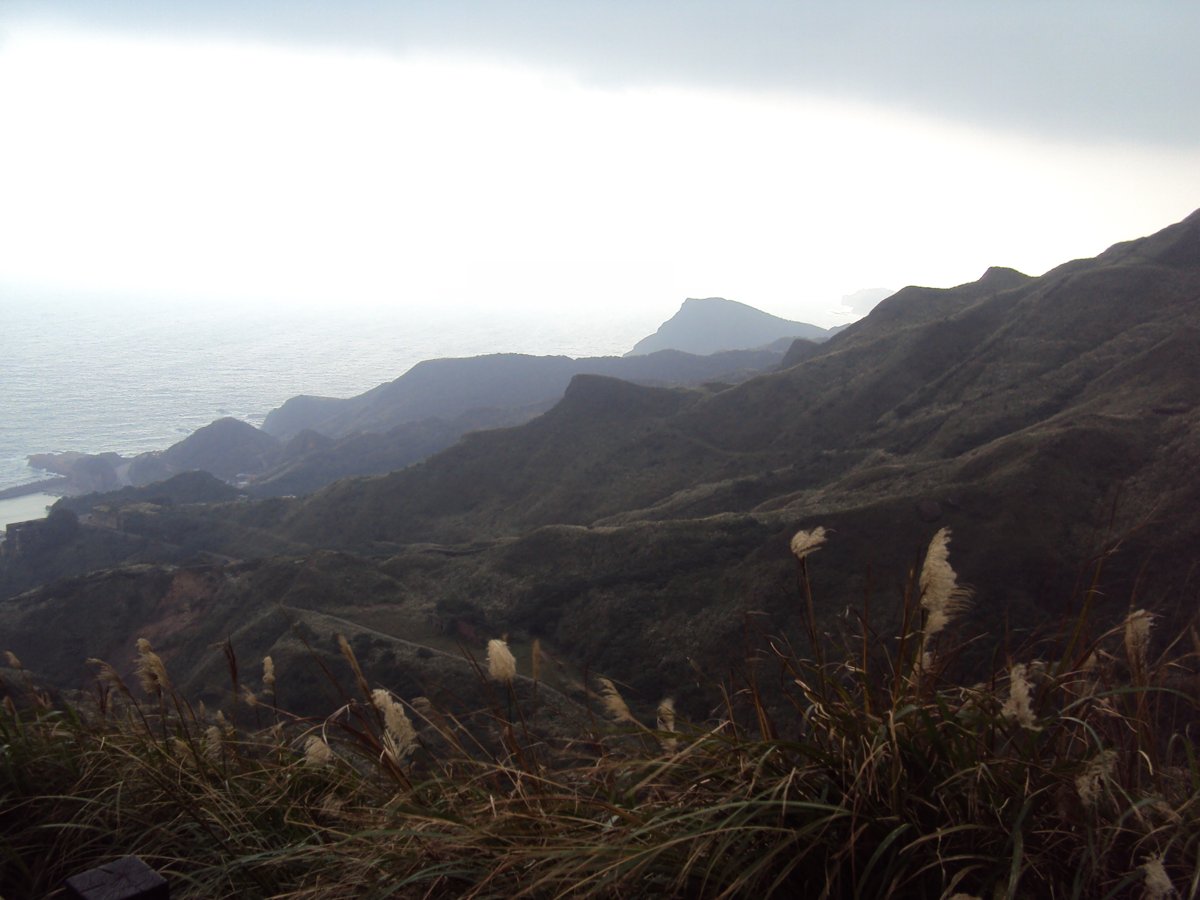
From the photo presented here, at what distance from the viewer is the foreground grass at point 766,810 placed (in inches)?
87.1

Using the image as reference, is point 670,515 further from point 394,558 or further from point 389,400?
point 389,400

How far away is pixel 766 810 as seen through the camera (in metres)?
2.34

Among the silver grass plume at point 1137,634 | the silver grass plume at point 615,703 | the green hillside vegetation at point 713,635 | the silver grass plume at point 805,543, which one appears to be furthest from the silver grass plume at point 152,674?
the silver grass plume at point 1137,634

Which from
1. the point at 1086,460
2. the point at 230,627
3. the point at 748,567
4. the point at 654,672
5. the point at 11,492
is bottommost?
the point at 11,492

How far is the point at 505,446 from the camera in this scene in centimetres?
7288

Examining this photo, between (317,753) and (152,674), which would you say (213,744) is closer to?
(152,674)

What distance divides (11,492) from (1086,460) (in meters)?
138

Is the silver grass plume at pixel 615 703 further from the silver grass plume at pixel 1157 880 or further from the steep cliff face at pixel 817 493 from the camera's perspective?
the steep cliff face at pixel 817 493

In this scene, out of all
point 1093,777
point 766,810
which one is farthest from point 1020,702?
point 766,810

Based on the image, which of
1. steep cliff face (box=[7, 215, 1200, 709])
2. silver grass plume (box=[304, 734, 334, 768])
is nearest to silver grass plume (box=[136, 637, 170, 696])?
silver grass plume (box=[304, 734, 334, 768])

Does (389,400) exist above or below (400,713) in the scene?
below

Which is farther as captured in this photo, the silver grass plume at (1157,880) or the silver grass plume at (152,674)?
the silver grass plume at (152,674)

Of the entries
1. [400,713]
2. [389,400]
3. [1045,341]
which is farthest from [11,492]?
[400,713]

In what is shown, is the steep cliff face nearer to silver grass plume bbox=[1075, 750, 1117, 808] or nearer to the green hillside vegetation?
the green hillside vegetation
